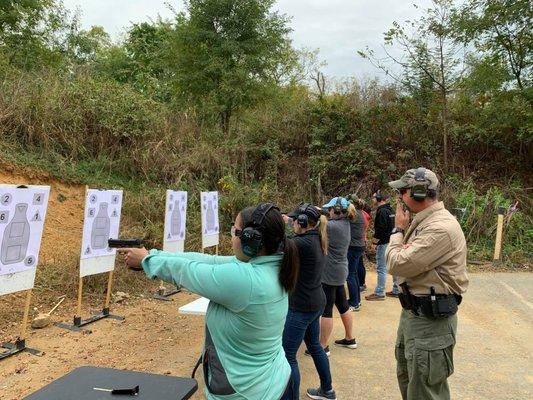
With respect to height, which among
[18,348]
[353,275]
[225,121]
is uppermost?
[225,121]

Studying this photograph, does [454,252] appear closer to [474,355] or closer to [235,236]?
[235,236]

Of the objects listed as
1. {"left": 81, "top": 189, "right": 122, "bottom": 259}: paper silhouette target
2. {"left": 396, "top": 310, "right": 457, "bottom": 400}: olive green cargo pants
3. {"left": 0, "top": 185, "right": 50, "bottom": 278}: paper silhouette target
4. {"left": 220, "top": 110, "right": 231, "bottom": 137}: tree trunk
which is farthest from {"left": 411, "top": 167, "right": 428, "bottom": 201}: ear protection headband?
{"left": 220, "top": 110, "right": 231, "bottom": 137}: tree trunk

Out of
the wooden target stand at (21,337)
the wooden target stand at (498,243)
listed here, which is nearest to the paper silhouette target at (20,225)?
the wooden target stand at (21,337)

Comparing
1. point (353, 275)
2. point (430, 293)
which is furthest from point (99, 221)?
point (430, 293)

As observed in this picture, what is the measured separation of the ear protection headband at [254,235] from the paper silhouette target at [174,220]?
527 centimetres

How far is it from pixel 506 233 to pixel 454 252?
921 cm

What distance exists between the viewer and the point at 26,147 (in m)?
9.27

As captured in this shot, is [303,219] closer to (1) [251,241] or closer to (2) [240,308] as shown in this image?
(1) [251,241]

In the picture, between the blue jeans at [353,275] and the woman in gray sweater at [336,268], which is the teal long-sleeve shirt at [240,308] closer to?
the woman in gray sweater at [336,268]

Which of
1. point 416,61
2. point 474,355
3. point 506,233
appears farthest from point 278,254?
point 416,61

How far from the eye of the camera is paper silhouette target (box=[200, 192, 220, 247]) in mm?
7738

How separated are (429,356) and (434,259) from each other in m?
0.56

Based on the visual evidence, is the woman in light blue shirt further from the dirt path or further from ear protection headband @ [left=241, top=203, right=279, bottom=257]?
the dirt path

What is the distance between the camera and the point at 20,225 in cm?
459
